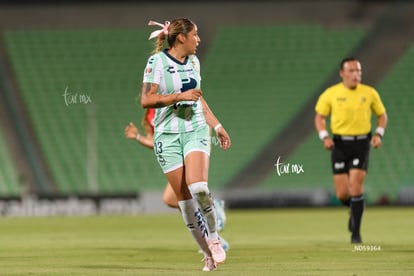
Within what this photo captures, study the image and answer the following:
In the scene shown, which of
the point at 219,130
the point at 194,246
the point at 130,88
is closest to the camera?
the point at 219,130

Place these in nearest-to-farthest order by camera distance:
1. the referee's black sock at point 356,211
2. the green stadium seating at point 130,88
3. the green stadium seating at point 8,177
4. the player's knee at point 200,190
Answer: the player's knee at point 200,190 < the referee's black sock at point 356,211 < the green stadium seating at point 8,177 < the green stadium seating at point 130,88

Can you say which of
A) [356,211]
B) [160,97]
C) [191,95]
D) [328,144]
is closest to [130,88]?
[328,144]

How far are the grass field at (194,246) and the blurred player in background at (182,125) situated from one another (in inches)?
20.6

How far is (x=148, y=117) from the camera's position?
1339cm

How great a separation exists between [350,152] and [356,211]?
2.72 ft

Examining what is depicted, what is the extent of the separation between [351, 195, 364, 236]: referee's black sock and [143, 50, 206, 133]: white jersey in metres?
4.76

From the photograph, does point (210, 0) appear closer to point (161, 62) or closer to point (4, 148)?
point (4, 148)

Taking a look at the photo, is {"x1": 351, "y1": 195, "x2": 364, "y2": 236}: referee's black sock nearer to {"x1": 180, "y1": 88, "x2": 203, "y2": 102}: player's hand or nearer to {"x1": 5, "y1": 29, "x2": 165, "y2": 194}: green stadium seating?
{"x1": 180, "y1": 88, "x2": 203, "y2": 102}: player's hand

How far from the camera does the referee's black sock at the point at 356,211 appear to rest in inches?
549

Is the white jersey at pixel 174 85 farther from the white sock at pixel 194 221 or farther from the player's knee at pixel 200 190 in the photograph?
the white sock at pixel 194 221

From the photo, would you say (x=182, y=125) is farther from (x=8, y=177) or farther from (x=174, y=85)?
(x=8, y=177)

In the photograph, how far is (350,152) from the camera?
14477 mm

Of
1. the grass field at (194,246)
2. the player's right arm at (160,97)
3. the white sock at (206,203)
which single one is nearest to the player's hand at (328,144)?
the grass field at (194,246)

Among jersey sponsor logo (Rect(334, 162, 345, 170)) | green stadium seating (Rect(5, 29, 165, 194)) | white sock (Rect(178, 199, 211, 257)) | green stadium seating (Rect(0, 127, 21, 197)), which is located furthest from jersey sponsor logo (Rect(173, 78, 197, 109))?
green stadium seating (Rect(0, 127, 21, 197))
